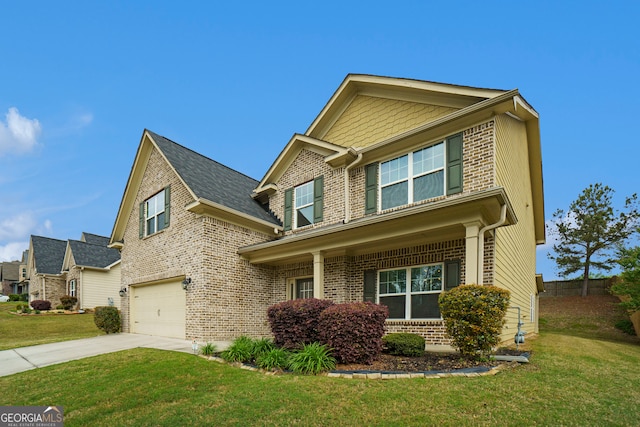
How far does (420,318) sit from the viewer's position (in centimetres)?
962

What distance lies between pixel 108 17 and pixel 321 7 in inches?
315

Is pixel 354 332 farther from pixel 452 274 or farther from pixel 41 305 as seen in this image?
pixel 41 305

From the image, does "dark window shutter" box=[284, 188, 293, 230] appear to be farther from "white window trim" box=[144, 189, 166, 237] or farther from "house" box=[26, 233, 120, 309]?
"house" box=[26, 233, 120, 309]

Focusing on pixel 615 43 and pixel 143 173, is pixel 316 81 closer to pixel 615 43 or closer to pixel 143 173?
pixel 143 173

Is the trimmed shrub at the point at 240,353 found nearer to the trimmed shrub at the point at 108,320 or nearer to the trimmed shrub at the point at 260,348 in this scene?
the trimmed shrub at the point at 260,348

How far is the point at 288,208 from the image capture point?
1374 cm

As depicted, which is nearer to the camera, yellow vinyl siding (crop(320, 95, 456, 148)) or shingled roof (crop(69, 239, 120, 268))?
yellow vinyl siding (crop(320, 95, 456, 148))

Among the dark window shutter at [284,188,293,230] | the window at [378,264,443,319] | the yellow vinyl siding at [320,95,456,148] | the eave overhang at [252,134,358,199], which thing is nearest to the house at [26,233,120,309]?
the eave overhang at [252,134,358,199]

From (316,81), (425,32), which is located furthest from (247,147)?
(425,32)

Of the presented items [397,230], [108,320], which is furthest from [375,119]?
[108,320]

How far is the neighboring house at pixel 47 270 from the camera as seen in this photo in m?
30.0

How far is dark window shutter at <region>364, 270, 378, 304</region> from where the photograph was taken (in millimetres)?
10758

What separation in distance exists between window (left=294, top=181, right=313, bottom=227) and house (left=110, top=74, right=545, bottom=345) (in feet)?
0.18

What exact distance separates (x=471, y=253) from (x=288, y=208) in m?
7.46
